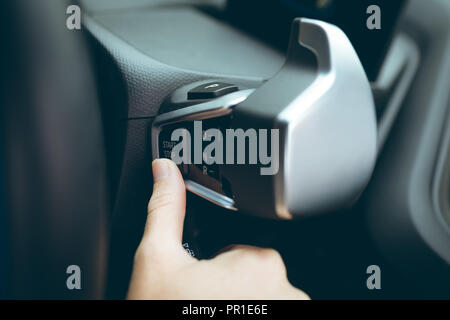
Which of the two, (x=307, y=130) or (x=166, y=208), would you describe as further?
(x=166, y=208)

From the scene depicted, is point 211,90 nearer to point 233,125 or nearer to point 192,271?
point 233,125

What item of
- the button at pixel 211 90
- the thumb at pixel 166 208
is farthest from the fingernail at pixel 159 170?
the button at pixel 211 90

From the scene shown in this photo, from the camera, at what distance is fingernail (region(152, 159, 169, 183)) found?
0.56 metres

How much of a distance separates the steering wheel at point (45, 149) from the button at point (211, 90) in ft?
0.47

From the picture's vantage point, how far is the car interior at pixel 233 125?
0.42 metres

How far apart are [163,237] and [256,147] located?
0.58ft

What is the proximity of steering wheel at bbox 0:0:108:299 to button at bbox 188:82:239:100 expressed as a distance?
0.14 m

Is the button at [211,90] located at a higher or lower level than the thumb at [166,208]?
higher

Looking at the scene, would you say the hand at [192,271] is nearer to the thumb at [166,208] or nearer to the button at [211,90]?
the thumb at [166,208]

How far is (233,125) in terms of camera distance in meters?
0.47

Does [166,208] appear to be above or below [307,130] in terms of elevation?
below

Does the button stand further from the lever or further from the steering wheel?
the steering wheel

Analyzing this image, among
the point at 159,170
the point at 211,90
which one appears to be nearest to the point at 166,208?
the point at 159,170

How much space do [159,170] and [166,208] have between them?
0.19 feet
